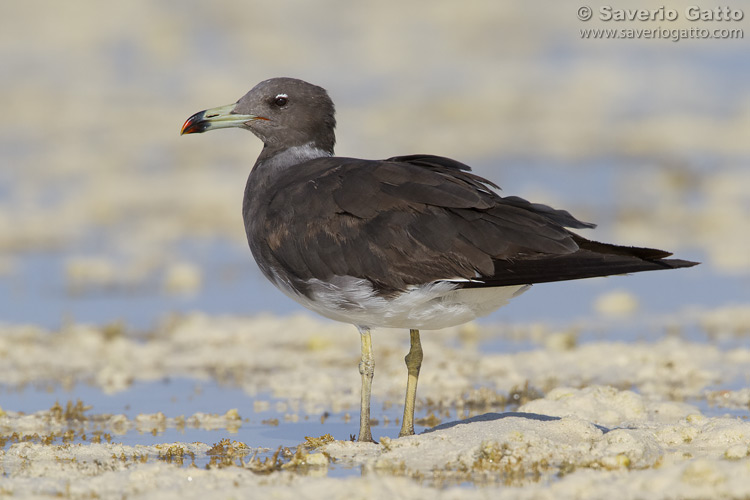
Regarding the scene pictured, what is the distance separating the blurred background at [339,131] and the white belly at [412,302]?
5.98m

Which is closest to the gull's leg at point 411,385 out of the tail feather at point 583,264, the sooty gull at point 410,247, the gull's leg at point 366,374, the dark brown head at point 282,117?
the sooty gull at point 410,247

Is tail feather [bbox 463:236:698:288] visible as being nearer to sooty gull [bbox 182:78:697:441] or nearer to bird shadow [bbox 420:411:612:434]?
sooty gull [bbox 182:78:697:441]

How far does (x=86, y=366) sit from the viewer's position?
10.7 meters

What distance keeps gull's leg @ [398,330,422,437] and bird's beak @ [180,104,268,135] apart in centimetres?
224

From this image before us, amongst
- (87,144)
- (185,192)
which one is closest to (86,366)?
(185,192)

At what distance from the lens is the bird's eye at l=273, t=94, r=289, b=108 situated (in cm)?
894

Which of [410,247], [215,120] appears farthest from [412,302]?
[215,120]

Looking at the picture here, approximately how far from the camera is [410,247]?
7168 millimetres

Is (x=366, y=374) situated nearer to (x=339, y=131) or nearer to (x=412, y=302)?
(x=412, y=302)

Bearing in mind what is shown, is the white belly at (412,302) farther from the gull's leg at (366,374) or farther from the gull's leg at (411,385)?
the gull's leg at (411,385)

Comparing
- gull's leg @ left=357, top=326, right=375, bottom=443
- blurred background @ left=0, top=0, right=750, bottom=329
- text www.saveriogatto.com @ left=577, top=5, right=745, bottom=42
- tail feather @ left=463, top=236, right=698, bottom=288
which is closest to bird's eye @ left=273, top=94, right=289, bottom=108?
gull's leg @ left=357, top=326, right=375, bottom=443

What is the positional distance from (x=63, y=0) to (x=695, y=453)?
29.9 metres

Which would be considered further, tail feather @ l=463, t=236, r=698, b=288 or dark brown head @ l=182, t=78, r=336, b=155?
dark brown head @ l=182, t=78, r=336, b=155

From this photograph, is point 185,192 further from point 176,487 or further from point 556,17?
point 556,17
